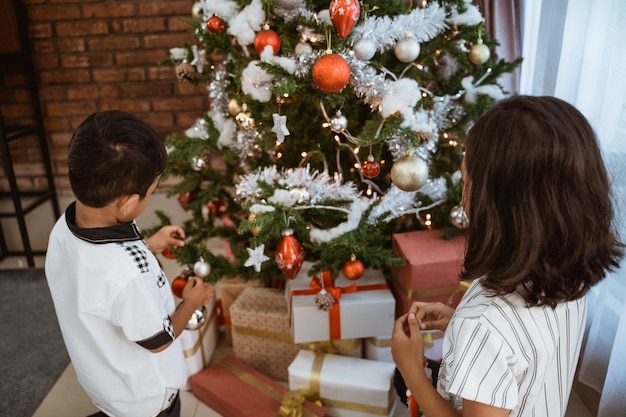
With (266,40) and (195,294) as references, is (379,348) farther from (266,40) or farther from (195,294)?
(266,40)

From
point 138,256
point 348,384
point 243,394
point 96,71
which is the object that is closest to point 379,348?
point 348,384

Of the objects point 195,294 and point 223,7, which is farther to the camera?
point 223,7

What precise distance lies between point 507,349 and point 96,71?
2.56 meters

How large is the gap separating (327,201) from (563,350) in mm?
763

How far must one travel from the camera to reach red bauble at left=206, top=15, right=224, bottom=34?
1.45 metres

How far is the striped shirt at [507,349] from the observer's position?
767mm

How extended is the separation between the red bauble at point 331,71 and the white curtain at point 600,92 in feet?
2.21

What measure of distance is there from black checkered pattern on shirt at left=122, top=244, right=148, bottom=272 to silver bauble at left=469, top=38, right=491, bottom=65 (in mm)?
1108

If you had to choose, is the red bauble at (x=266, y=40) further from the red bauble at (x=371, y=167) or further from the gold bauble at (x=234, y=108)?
the red bauble at (x=371, y=167)

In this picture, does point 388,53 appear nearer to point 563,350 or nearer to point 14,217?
point 563,350

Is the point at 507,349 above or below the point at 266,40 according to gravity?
below

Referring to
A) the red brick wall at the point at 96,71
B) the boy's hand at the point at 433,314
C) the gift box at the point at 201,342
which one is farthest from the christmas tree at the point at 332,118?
the red brick wall at the point at 96,71

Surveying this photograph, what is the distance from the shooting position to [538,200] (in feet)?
2.36

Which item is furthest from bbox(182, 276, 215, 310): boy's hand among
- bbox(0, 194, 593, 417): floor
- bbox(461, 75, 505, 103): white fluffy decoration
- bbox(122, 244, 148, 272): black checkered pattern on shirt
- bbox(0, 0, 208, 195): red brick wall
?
bbox(0, 0, 208, 195): red brick wall
